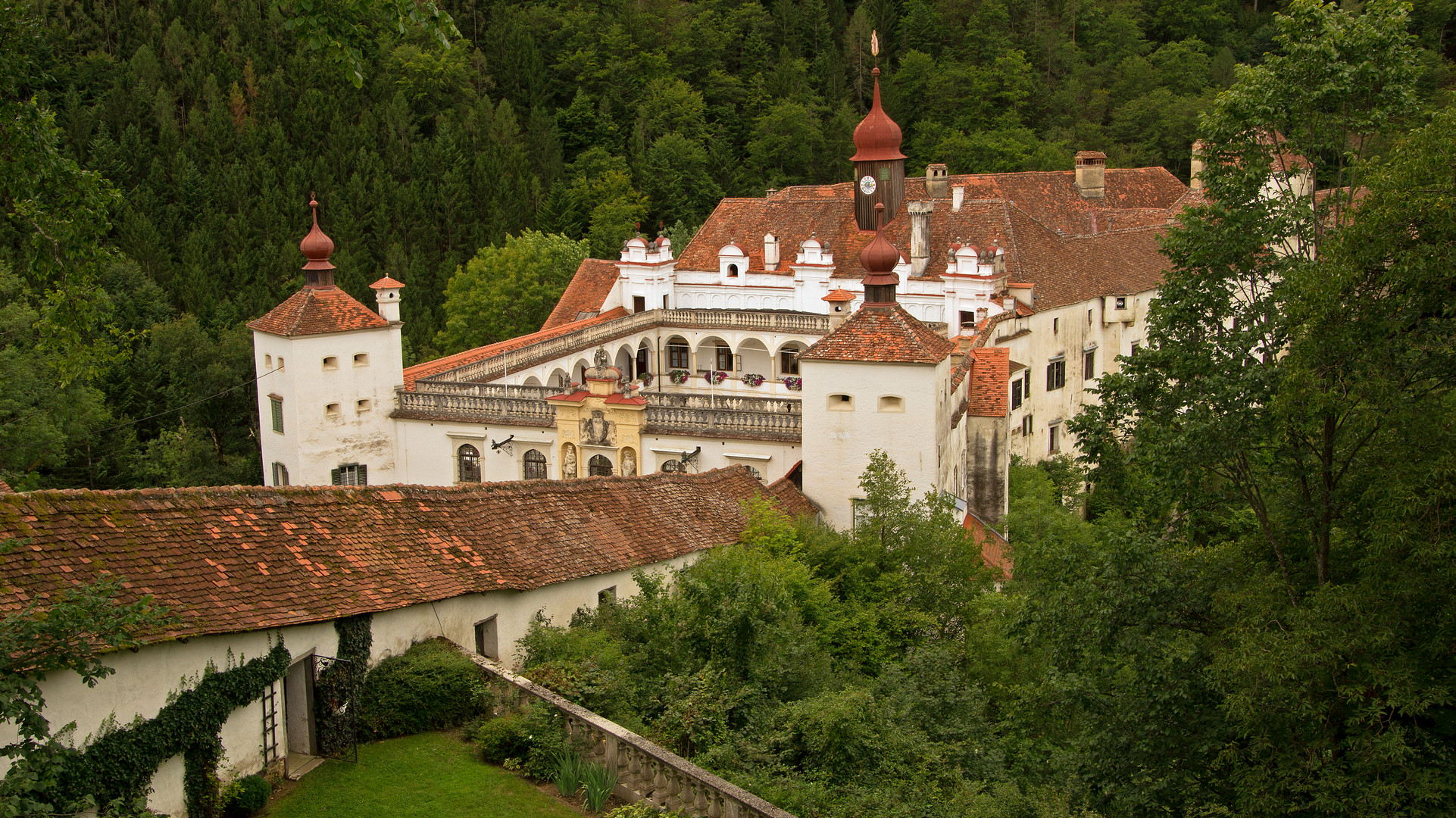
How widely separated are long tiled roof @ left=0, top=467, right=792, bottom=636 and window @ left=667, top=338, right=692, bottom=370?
2960cm

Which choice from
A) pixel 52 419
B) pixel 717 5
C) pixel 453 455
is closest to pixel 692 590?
pixel 453 455

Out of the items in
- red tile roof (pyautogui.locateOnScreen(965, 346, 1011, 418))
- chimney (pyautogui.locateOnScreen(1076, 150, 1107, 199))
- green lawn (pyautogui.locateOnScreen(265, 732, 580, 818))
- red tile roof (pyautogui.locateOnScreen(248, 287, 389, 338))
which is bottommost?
green lawn (pyautogui.locateOnScreen(265, 732, 580, 818))

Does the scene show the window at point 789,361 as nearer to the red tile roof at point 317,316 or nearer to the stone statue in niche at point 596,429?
the stone statue in niche at point 596,429

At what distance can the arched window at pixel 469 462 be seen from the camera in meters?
38.2

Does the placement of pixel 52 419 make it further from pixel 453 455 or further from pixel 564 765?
pixel 564 765

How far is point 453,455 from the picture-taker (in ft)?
126

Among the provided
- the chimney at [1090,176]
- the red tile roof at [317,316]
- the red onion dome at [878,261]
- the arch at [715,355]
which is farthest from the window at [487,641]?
the chimney at [1090,176]

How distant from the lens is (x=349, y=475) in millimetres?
38531

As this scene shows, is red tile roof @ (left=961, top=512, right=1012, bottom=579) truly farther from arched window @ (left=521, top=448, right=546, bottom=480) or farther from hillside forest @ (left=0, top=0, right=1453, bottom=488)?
hillside forest @ (left=0, top=0, right=1453, bottom=488)

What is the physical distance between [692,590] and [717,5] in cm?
9932

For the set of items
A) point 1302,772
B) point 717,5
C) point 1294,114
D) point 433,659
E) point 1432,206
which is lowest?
point 1302,772

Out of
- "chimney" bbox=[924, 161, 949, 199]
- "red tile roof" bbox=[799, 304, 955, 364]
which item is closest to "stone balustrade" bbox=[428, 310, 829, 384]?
"chimney" bbox=[924, 161, 949, 199]

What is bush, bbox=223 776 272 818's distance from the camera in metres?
15.9

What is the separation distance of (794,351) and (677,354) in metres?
5.34
